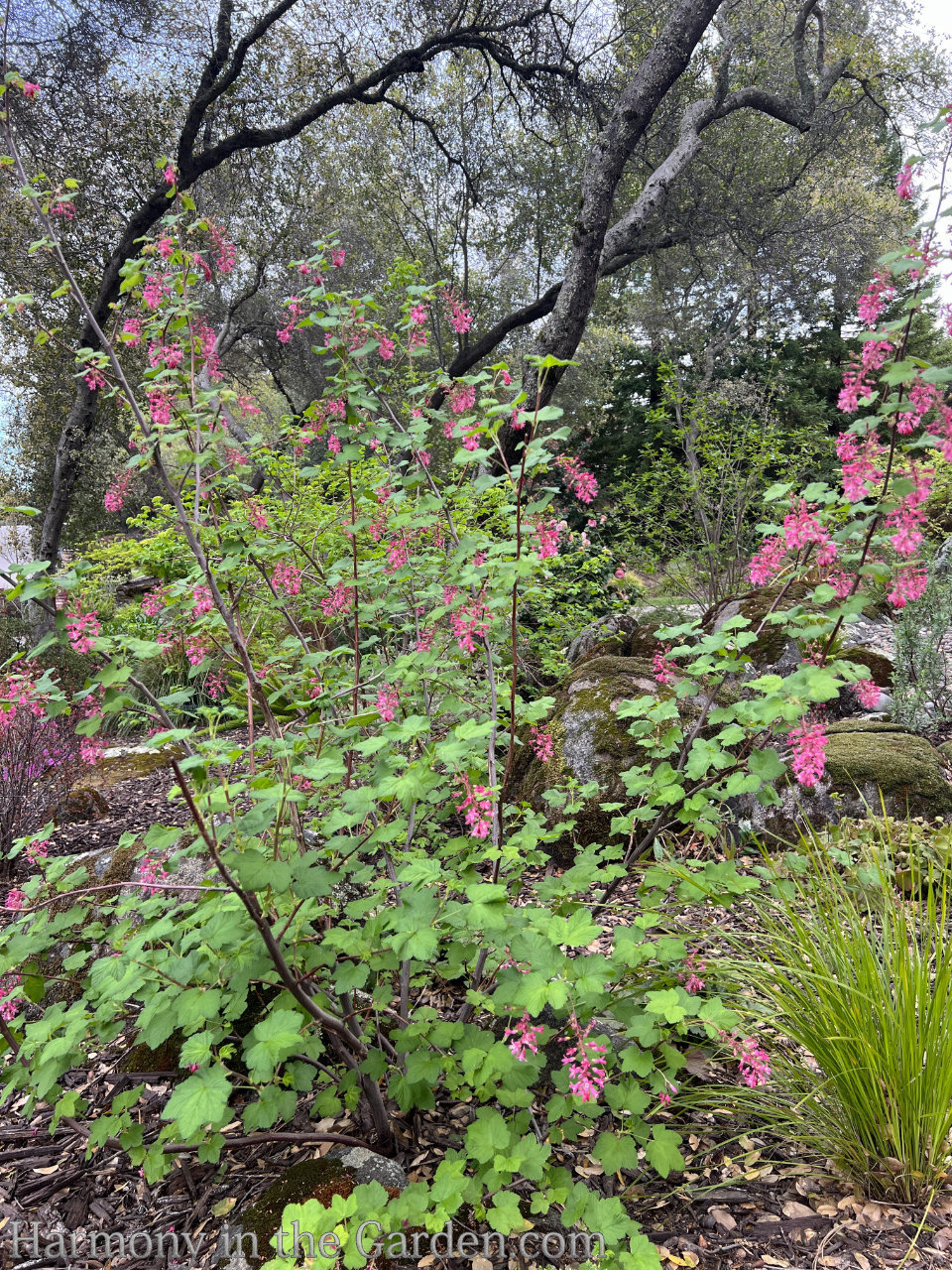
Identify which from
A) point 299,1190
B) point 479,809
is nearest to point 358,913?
point 479,809

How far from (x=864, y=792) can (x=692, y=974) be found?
2123 millimetres

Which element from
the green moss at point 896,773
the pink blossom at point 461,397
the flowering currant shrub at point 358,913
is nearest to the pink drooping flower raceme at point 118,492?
the flowering currant shrub at point 358,913

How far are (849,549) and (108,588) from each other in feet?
28.1

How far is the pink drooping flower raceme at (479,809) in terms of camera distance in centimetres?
152

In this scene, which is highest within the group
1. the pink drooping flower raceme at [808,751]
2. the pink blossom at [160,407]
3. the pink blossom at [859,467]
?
the pink blossom at [160,407]

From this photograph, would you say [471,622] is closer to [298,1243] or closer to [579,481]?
[579,481]

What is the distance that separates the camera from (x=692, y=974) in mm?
1733

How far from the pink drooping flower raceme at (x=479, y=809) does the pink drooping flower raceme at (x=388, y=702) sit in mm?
261

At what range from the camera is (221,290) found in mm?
12305

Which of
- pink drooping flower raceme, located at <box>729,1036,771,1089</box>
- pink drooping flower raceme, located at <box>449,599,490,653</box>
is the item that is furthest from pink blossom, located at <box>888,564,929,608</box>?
Result: pink drooping flower raceme, located at <box>729,1036,771,1089</box>

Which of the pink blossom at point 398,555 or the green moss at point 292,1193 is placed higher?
the pink blossom at point 398,555

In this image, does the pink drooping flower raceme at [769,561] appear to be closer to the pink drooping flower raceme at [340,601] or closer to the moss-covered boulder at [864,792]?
the pink drooping flower raceme at [340,601]

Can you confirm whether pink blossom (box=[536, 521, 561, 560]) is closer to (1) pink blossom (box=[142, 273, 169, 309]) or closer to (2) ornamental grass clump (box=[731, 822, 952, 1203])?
(2) ornamental grass clump (box=[731, 822, 952, 1203])

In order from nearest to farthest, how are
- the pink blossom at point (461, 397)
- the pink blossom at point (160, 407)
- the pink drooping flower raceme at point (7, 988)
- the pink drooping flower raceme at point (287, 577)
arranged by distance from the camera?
1. the pink drooping flower raceme at point (7, 988)
2. the pink blossom at point (160, 407)
3. the pink blossom at point (461, 397)
4. the pink drooping flower raceme at point (287, 577)
